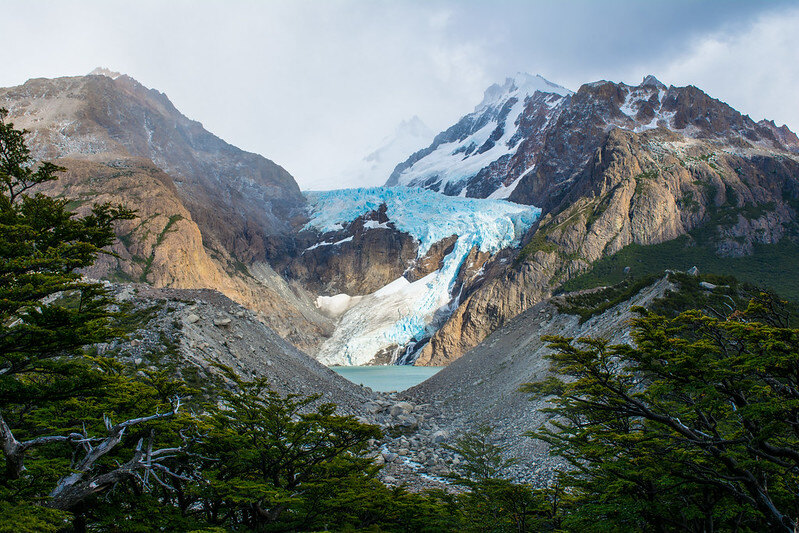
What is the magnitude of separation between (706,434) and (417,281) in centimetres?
12185

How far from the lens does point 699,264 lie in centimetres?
7581

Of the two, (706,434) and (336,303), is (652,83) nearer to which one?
(336,303)

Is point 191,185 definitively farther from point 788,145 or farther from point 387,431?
point 788,145

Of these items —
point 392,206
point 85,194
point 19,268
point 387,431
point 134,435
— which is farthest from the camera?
point 392,206

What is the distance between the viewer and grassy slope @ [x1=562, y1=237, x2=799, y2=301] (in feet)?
216

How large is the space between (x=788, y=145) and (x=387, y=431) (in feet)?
521

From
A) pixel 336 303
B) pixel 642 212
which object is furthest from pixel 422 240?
pixel 642 212

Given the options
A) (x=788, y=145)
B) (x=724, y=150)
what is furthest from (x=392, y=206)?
(x=788, y=145)

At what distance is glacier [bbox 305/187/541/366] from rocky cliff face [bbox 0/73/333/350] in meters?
11.7

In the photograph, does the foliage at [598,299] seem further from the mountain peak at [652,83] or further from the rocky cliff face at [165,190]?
the mountain peak at [652,83]

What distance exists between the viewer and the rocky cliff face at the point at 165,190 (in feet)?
276

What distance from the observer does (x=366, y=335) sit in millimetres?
103688

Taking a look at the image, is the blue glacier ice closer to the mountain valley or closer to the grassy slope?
the mountain valley

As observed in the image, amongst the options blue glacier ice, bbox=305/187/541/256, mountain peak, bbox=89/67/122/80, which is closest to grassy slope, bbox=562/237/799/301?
blue glacier ice, bbox=305/187/541/256
